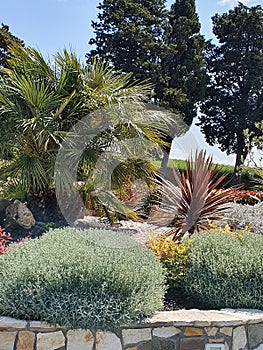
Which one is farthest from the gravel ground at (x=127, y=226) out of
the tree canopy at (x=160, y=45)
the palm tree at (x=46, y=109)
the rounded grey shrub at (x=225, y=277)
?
the tree canopy at (x=160, y=45)

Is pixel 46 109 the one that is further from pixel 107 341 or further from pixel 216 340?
pixel 216 340

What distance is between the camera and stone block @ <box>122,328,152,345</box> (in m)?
3.19

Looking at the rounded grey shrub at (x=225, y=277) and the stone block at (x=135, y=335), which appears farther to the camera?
the rounded grey shrub at (x=225, y=277)

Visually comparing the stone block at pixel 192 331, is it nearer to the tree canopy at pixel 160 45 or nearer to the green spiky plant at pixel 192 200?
the green spiky plant at pixel 192 200

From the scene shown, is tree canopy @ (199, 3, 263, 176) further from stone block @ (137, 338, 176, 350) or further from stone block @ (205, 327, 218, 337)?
stone block @ (137, 338, 176, 350)

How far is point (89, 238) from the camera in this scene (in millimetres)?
4199

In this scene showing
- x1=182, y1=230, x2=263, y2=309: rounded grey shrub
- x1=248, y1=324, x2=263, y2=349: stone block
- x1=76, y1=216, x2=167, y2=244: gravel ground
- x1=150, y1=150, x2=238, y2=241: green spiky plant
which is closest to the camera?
x1=248, y1=324, x2=263, y2=349: stone block

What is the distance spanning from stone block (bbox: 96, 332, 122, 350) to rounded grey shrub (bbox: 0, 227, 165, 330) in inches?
2.6

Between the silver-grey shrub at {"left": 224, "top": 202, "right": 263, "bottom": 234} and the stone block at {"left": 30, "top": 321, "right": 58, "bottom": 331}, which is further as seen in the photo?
the silver-grey shrub at {"left": 224, "top": 202, "right": 263, "bottom": 234}

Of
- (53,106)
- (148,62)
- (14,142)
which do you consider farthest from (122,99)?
(148,62)

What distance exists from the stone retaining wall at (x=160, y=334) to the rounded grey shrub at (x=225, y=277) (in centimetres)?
21

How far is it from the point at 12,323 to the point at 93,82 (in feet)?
14.9

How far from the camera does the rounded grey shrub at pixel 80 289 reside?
3.11m

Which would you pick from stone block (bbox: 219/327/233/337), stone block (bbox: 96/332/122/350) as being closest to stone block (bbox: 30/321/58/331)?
stone block (bbox: 96/332/122/350)
